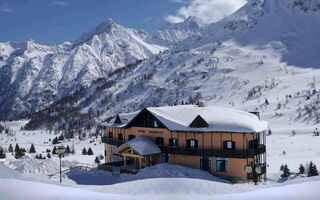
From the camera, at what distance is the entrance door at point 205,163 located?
3831 centimetres

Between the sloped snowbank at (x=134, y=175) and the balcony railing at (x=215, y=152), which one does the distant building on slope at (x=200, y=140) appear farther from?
the sloped snowbank at (x=134, y=175)

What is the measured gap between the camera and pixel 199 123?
3784 cm

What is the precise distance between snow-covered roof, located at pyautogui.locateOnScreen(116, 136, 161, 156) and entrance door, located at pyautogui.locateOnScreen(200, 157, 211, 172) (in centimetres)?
543

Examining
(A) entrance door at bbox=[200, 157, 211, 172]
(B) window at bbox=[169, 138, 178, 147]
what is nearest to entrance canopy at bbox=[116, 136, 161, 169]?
(B) window at bbox=[169, 138, 178, 147]

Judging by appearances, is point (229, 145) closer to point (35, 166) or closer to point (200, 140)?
point (200, 140)

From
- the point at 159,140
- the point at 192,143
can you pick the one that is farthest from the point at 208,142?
the point at 159,140

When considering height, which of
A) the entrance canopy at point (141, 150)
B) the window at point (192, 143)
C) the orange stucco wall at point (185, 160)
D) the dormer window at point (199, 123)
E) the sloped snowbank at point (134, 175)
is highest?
the dormer window at point (199, 123)

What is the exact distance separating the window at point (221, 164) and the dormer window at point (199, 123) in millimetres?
4032

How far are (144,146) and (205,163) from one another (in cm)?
743

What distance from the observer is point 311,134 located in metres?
77.1

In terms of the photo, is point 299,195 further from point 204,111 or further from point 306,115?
point 306,115

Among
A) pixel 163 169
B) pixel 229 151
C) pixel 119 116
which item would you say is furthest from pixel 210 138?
pixel 119 116

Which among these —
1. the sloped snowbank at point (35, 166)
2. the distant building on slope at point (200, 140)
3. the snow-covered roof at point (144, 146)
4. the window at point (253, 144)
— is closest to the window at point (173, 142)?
the distant building on slope at point (200, 140)

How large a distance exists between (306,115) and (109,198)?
4393 inches
